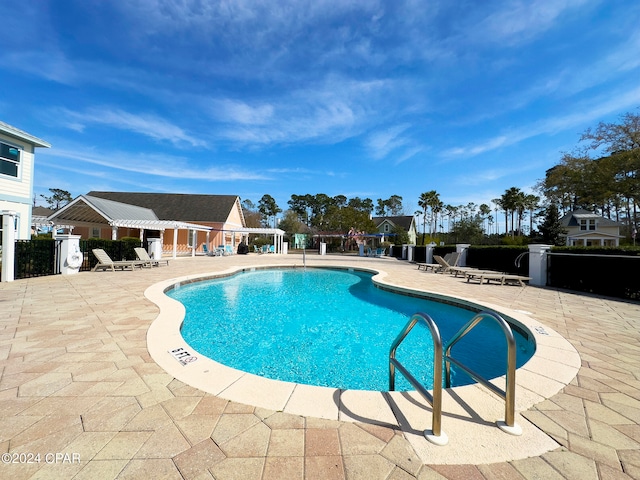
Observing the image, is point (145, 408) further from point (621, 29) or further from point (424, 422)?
point (621, 29)

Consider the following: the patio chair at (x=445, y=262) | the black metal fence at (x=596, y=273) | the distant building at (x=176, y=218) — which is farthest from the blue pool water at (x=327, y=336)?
the distant building at (x=176, y=218)

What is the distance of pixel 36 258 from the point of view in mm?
9078

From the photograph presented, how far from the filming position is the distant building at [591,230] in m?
27.8

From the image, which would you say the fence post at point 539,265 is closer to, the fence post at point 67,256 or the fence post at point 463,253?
the fence post at point 463,253

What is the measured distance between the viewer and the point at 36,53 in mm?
9891

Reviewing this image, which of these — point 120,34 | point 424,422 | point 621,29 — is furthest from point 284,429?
point 621,29

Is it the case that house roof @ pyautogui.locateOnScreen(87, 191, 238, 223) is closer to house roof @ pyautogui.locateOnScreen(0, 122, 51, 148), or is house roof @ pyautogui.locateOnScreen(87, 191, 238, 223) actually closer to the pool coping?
house roof @ pyautogui.locateOnScreen(0, 122, 51, 148)

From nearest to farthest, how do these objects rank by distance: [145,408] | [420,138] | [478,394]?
[145,408], [478,394], [420,138]

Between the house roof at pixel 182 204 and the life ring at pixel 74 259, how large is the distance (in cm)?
1792

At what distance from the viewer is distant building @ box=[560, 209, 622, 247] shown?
27761mm

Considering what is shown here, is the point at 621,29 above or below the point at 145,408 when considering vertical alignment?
above

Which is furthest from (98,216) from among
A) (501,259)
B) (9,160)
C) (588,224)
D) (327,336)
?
(588,224)

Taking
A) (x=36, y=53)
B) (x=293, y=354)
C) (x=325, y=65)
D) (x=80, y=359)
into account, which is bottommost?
(x=293, y=354)

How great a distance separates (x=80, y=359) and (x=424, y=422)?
3673 millimetres
